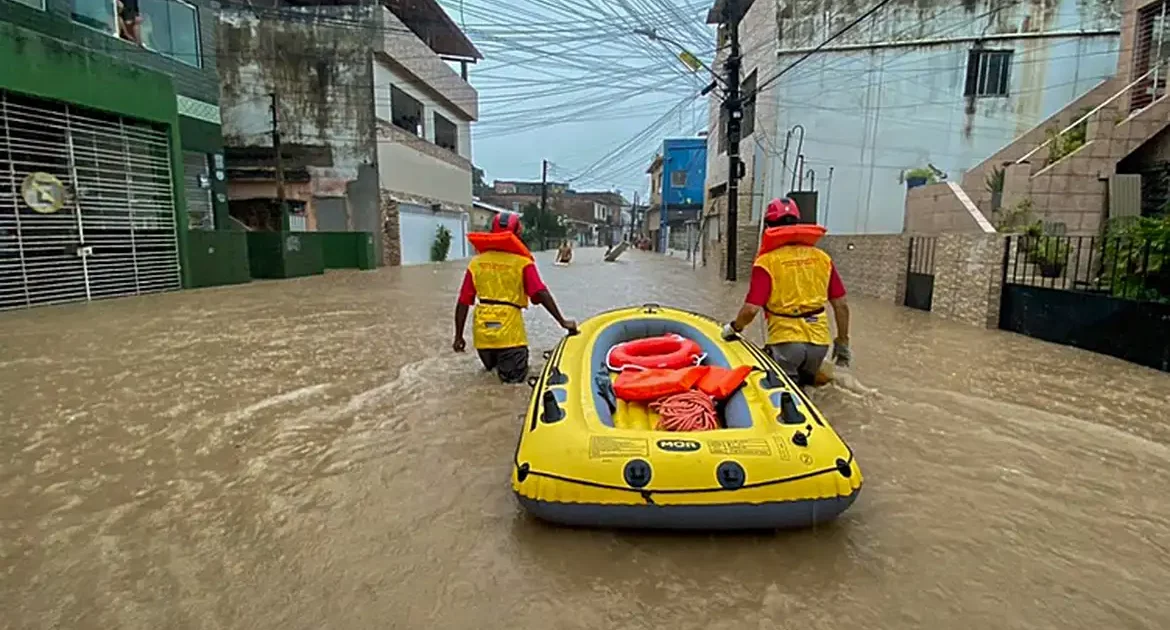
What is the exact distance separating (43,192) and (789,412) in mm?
11603

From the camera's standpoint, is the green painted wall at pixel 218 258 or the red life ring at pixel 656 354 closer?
the red life ring at pixel 656 354

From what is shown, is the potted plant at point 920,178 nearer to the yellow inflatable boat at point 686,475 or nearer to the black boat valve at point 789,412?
the black boat valve at point 789,412

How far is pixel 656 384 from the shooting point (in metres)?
3.22

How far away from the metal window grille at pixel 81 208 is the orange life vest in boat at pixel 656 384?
10.5 metres

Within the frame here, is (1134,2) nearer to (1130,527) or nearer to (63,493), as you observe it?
(1130,527)

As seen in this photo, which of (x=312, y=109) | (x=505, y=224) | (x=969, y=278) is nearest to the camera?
(x=505, y=224)

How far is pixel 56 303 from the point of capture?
31.8ft

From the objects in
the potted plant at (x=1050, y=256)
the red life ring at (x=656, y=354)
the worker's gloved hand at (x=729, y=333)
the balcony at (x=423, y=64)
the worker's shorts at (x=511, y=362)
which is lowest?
the worker's shorts at (x=511, y=362)

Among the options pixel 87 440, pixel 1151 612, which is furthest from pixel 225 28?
pixel 1151 612

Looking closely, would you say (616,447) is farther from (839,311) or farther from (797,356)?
(839,311)

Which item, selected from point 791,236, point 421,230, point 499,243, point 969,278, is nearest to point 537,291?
point 499,243

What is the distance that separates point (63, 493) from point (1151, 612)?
448cm

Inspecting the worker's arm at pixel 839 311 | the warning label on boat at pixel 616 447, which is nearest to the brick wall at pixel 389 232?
the worker's arm at pixel 839 311

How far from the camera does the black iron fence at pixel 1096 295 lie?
546 centimetres
